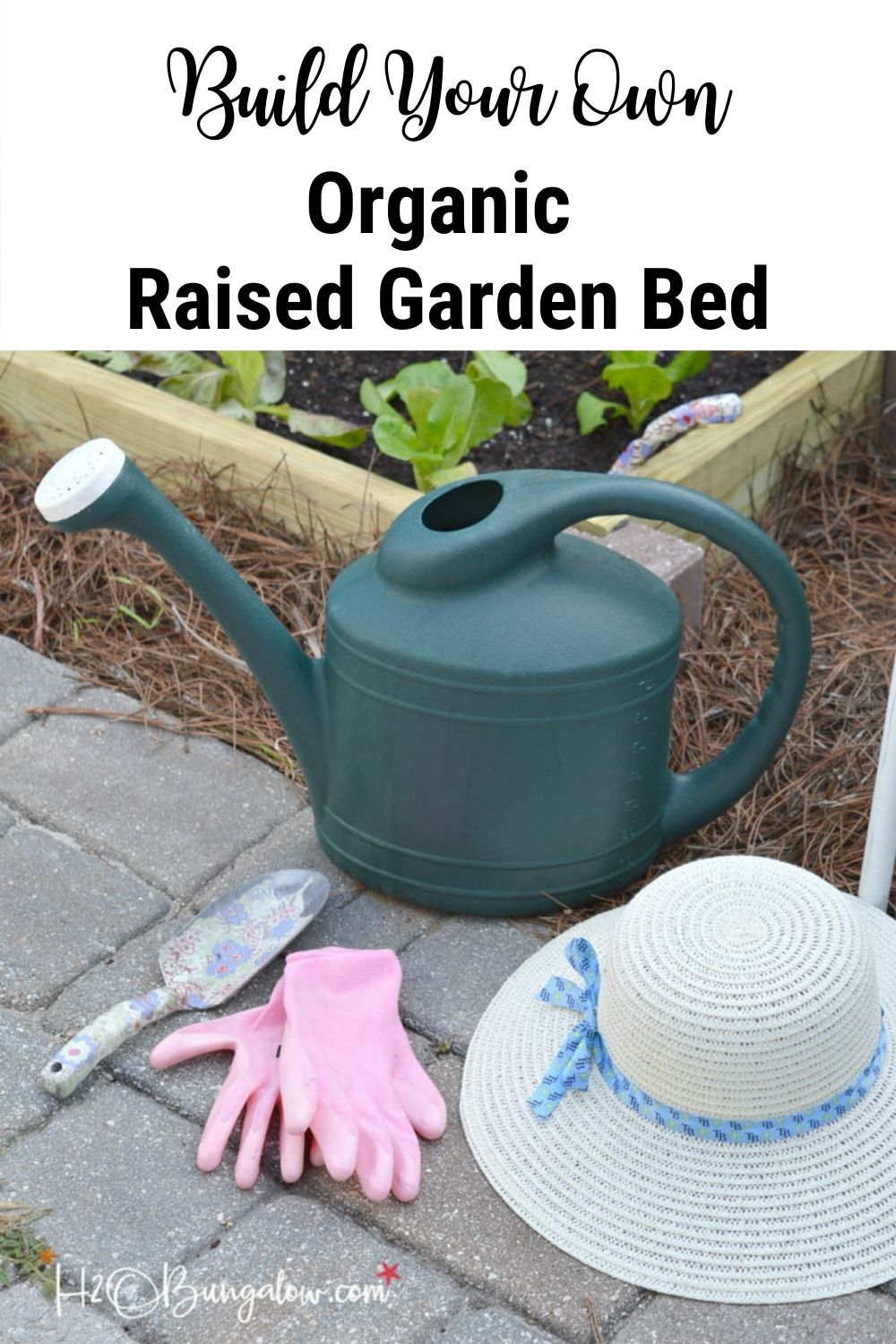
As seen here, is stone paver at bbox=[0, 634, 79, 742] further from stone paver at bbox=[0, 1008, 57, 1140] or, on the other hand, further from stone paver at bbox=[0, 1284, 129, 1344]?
stone paver at bbox=[0, 1284, 129, 1344]

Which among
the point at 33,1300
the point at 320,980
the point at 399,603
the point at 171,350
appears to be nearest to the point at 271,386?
the point at 171,350

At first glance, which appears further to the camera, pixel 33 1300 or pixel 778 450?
pixel 778 450

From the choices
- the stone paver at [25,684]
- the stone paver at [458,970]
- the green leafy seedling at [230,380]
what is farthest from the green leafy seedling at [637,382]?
the stone paver at [458,970]

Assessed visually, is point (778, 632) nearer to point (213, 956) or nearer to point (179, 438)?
point (213, 956)

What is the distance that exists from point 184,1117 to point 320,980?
198mm

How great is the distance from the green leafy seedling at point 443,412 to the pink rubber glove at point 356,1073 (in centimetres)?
98

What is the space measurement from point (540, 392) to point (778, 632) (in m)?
1.15

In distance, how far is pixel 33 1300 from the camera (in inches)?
58.9

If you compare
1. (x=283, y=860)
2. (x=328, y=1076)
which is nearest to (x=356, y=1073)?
(x=328, y=1076)

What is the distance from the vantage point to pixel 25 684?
7.75 feet

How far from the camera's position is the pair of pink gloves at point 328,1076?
1.60 meters

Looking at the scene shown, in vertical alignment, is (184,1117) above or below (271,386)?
below
